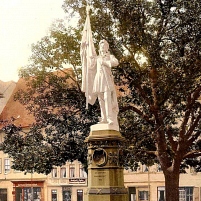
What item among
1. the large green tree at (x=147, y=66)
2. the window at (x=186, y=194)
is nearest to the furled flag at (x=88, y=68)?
the large green tree at (x=147, y=66)

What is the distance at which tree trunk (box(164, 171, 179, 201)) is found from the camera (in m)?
22.3

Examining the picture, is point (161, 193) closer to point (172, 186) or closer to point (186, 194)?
point (186, 194)

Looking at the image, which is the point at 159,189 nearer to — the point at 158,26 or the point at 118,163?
the point at 158,26

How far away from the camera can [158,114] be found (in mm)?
22391

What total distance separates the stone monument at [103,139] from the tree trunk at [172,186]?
26.6 ft

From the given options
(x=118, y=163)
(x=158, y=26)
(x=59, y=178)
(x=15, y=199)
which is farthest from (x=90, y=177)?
(x=15, y=199)

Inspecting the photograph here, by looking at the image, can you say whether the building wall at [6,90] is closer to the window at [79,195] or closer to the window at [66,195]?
the window at [66,195]

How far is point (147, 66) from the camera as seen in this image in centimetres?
2267

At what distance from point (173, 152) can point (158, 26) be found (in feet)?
17.1

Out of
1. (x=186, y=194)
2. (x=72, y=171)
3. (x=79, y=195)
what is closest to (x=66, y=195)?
(x=79, y=195)

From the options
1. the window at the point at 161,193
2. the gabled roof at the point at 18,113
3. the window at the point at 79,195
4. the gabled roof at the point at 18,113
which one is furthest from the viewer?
the gabled roof at the point at 18,113

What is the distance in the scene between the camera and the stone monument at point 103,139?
1430cm

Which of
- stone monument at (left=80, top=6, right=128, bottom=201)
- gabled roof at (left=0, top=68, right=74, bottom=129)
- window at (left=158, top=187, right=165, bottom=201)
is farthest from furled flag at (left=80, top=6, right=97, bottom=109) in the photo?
gabled roof at (left=0, top=68, right=74, bottom=129)

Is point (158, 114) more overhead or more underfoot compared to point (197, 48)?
more underfoot
